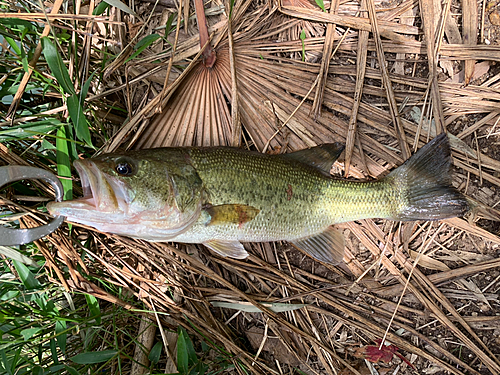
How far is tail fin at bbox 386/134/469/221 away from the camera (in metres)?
2.81

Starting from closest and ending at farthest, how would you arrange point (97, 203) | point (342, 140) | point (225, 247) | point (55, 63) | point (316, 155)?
1. point (97, 203)
2. point (55, 63)
3. point (225, 247)
4. point (316, 155)
5. point (342, 140)

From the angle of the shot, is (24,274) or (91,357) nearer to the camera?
(91,357)

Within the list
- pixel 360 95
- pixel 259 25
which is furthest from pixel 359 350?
pixel 259 25

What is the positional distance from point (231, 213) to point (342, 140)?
1.37 meters

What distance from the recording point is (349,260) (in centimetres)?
316

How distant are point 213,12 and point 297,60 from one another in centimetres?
96

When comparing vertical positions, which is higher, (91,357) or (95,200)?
(95,200)

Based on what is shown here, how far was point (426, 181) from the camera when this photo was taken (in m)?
2.84

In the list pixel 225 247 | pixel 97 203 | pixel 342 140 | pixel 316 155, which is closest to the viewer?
pixel 97 203

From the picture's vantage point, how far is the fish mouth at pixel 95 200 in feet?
7.33

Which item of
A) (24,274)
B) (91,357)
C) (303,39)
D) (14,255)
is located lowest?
(91,357)

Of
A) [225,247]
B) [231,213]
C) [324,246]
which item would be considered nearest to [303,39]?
[231,213]

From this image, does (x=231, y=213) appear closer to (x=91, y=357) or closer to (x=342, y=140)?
(x=342, y=140)

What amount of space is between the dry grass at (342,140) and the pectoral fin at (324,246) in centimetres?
27
